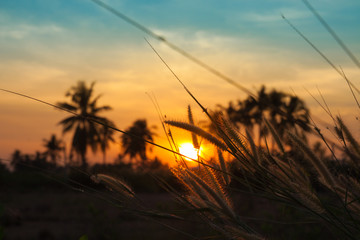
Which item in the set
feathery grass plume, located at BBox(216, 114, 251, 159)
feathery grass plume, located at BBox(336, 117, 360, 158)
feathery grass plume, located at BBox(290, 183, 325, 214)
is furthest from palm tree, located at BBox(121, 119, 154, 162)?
feathery grass plume, located at BBox(336, 117, 360, 158)

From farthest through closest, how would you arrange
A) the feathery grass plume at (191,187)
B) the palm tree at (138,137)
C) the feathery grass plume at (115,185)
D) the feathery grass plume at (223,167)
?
the feathery grass plume at (223,167) < the feathery grass plume at (115,185) < the feathery grass plume at (191,187) < the palm tree at (138,137)

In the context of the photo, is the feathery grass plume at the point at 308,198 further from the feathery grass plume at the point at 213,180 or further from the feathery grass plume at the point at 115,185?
the feathery grass plume at the point at 115,185

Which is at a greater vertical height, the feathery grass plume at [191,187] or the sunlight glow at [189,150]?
the sunlight glow at [189,150]

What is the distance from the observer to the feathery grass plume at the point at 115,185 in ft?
4.02

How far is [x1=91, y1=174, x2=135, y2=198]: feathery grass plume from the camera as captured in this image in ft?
4.02

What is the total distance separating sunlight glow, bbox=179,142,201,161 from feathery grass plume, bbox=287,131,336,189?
276 mm

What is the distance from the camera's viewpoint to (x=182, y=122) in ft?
4.01

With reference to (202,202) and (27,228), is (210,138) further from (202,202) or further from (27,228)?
(27,228)

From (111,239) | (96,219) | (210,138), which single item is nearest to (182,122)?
(210,138)

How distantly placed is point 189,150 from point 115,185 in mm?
245

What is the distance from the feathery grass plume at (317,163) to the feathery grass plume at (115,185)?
48cm

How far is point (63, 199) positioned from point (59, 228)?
8856mm

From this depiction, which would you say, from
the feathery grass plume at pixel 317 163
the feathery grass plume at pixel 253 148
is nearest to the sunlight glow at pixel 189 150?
the feathery grass plume at pixel 253 148

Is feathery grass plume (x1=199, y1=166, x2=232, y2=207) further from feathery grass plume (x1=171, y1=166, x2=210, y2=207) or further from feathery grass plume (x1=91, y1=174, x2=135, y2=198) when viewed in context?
feathery grass plume (x1=91, y1=174, x2=135, y2=198)
